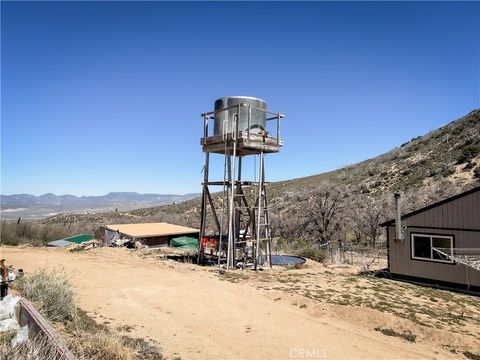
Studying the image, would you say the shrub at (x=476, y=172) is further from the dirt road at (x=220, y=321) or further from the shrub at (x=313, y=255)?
the dirt road at (x=220, y=321)

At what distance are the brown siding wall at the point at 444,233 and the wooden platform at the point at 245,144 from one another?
7.27 metres

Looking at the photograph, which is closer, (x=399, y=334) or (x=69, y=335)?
(x=69, y=335)

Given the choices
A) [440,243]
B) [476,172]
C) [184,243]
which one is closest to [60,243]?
[184,243]

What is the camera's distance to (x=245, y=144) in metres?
19.3

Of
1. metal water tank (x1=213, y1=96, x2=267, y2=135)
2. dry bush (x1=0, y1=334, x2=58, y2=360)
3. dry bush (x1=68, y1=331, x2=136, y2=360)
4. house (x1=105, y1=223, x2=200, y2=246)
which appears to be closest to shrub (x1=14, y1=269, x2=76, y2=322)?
dry bush (x1=68, y1=331, x2=136, y2=360)

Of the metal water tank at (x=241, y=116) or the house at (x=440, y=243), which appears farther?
the metal water tank at (x=241, y=116)

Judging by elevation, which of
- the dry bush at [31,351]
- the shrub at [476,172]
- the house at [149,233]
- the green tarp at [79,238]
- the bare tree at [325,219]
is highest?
the shrub at [476,172]

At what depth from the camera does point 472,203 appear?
17.8m

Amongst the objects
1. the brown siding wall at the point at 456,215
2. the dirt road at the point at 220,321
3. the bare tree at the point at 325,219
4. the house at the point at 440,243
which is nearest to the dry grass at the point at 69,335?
the dirt road at the point at 220,321

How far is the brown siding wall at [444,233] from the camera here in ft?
58.0

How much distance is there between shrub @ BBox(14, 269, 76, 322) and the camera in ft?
28.8

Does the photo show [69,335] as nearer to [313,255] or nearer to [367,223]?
[313,255]

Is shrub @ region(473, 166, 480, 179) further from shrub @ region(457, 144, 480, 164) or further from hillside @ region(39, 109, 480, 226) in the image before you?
shrub @ region(457, 144, 480, 164)

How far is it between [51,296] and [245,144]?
11846 mm
